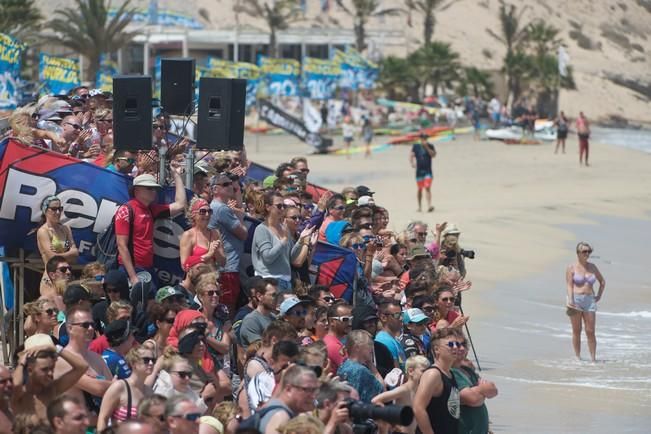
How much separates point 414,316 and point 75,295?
2.42m

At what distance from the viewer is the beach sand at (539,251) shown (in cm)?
1353

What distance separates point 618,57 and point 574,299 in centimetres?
9301

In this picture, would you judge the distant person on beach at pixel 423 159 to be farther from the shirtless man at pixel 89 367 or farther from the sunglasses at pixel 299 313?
the shirtless man at pixel 89 367

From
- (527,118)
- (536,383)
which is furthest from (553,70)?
(536,383)

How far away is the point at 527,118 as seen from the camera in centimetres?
5350

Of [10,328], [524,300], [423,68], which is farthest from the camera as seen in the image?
[423,68]

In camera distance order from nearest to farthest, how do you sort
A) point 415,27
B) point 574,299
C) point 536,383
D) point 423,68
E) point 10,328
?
Result: point 10,328
point 536,383
point 574,299
point 423,68
point 415,27

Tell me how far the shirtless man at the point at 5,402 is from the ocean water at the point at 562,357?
598cm

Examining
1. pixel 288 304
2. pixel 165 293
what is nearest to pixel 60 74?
pixel 288 304

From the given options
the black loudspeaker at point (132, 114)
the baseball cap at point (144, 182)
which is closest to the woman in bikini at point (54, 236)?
the baseball cap at point (144, 182)

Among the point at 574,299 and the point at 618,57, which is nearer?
the point at 574,299

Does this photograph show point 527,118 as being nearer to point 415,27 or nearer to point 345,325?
point 345,325

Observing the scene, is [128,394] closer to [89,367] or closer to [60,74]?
[89,367]

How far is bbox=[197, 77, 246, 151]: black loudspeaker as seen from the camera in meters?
11.4
